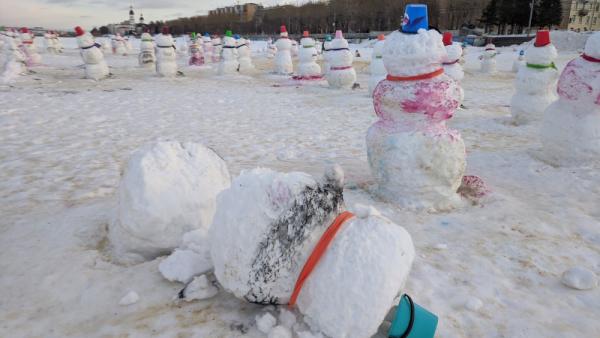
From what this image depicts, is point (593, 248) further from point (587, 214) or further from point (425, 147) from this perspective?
point (425, 147)

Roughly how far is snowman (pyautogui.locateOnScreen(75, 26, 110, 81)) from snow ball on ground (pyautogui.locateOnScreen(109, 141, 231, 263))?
38.2 feet

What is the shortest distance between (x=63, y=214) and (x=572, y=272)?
3.57m

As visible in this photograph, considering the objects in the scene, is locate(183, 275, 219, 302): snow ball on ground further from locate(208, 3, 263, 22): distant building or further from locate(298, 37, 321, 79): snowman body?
locate(208, 3, 263, 22): distant building

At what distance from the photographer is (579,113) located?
13.8 feet

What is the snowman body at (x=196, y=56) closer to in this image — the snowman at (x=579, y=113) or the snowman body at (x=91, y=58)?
the snowman body at (x=91, y=58)

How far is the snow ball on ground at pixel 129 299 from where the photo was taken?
1962 mm

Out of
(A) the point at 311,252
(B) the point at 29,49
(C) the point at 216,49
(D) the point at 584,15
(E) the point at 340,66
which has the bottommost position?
(A) the point at 311,252

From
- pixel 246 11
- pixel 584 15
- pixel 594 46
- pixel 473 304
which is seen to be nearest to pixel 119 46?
pixel 594 46


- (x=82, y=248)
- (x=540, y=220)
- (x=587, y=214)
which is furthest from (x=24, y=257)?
(x=587, y=214)

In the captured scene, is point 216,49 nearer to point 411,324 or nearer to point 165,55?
point 165,55

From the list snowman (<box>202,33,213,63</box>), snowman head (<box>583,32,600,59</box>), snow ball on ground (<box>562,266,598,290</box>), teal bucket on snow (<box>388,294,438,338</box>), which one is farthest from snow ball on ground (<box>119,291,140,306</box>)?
snowman (<box>202,33,213,63</box>)

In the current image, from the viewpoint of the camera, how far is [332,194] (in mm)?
1828

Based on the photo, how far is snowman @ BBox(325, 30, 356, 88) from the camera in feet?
34.5

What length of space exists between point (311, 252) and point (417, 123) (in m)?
1.94
